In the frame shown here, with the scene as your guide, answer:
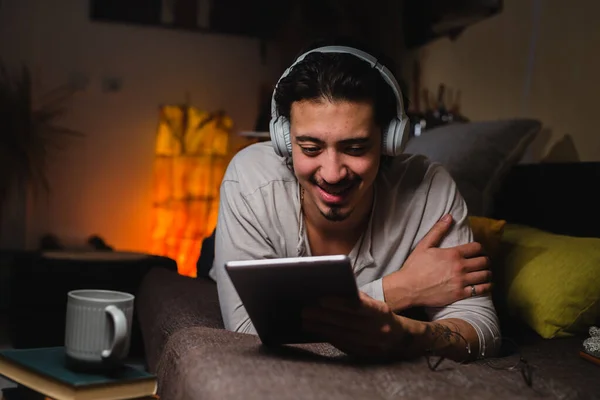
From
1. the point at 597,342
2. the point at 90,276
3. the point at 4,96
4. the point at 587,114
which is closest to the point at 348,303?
the point at 597,342

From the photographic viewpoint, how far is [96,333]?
36.2 inches

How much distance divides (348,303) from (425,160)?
0.65 metres

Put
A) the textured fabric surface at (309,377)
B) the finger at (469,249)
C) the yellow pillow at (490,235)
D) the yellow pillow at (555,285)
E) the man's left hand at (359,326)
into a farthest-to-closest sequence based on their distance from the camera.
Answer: the yellow pillow at (490,235), the yellow pillow at (555,285), the finger at (469,249), the man's left hand at (359,326), the textured fabric surface at (309,377)

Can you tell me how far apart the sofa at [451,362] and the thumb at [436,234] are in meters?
0.24

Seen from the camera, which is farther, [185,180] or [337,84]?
[185,180]

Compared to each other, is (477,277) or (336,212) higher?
(336,212)

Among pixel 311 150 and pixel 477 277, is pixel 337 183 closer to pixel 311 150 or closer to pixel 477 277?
pixel 311 150

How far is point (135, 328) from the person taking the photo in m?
2.54

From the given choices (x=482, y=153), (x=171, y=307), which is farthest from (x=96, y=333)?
(x=482, y=153)

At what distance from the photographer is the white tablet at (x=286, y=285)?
0.90m

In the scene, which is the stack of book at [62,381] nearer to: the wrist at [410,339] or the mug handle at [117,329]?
the mug handle at [117,329]

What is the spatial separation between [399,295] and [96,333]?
0.59m

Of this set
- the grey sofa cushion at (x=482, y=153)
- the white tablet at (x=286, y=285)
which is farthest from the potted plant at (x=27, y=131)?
the white tablet at (x=286, y=285)

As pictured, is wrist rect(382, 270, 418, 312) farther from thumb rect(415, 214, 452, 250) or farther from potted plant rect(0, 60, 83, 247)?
potted plant rect(0, 60, 83, 247)
